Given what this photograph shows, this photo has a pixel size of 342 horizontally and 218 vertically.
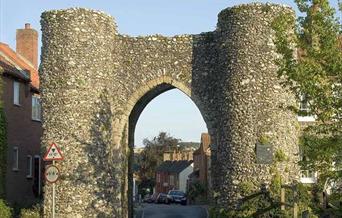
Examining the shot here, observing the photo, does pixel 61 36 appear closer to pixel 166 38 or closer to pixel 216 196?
pixel 166 38

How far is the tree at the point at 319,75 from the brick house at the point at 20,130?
54.6ft

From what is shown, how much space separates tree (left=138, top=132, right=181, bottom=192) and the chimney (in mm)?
45066

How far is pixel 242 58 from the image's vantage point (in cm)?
2056

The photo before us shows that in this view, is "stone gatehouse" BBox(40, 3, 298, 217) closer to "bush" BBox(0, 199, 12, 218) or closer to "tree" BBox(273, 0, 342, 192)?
"bush" BBox(0, 199, 12, 218)

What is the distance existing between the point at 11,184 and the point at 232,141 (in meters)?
11.8

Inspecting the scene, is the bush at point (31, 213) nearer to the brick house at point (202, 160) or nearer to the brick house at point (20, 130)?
the brick house at point (20, 130)

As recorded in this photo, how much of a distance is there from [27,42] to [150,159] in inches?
1843

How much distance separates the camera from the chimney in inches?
1417

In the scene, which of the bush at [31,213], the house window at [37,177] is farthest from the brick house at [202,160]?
the bush at [31,213]

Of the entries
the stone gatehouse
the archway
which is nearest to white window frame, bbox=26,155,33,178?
the archway

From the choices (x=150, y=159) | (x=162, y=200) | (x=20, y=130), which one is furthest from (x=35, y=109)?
(x=150, y=159)

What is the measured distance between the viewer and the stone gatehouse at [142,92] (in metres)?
20.5

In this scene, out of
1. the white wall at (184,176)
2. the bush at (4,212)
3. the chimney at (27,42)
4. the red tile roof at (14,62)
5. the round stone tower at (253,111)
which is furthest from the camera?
the white wall at (184,176)

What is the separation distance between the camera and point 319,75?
11156 millimetres
